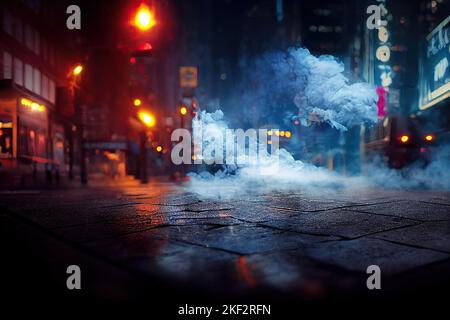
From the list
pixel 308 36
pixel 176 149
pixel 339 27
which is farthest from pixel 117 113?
pixel 339 27

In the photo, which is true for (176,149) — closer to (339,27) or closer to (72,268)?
(72,268)

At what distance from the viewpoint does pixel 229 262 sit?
269 centimetres

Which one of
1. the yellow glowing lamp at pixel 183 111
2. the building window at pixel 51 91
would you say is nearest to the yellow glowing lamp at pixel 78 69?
the yellow glowing lamp at pixel 183 111

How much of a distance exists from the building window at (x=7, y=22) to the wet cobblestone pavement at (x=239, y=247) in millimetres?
15698

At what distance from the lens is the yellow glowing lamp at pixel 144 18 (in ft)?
26.2

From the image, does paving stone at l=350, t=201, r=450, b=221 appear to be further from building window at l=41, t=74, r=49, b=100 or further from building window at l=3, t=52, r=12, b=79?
building window at l=41, t=74, r=49, b=100

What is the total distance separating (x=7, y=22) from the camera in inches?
675

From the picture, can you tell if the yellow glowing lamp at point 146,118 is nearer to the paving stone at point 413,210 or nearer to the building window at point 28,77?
the building window at point 28,77

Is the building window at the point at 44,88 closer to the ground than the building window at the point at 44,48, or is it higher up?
closer to the ground

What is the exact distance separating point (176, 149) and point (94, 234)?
60.1 ft

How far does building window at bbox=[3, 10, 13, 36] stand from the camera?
16858 millimetres

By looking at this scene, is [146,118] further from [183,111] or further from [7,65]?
[7,65]

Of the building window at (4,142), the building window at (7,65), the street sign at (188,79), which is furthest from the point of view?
the street sign at (188,79)

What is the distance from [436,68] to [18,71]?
2343 centimetres
